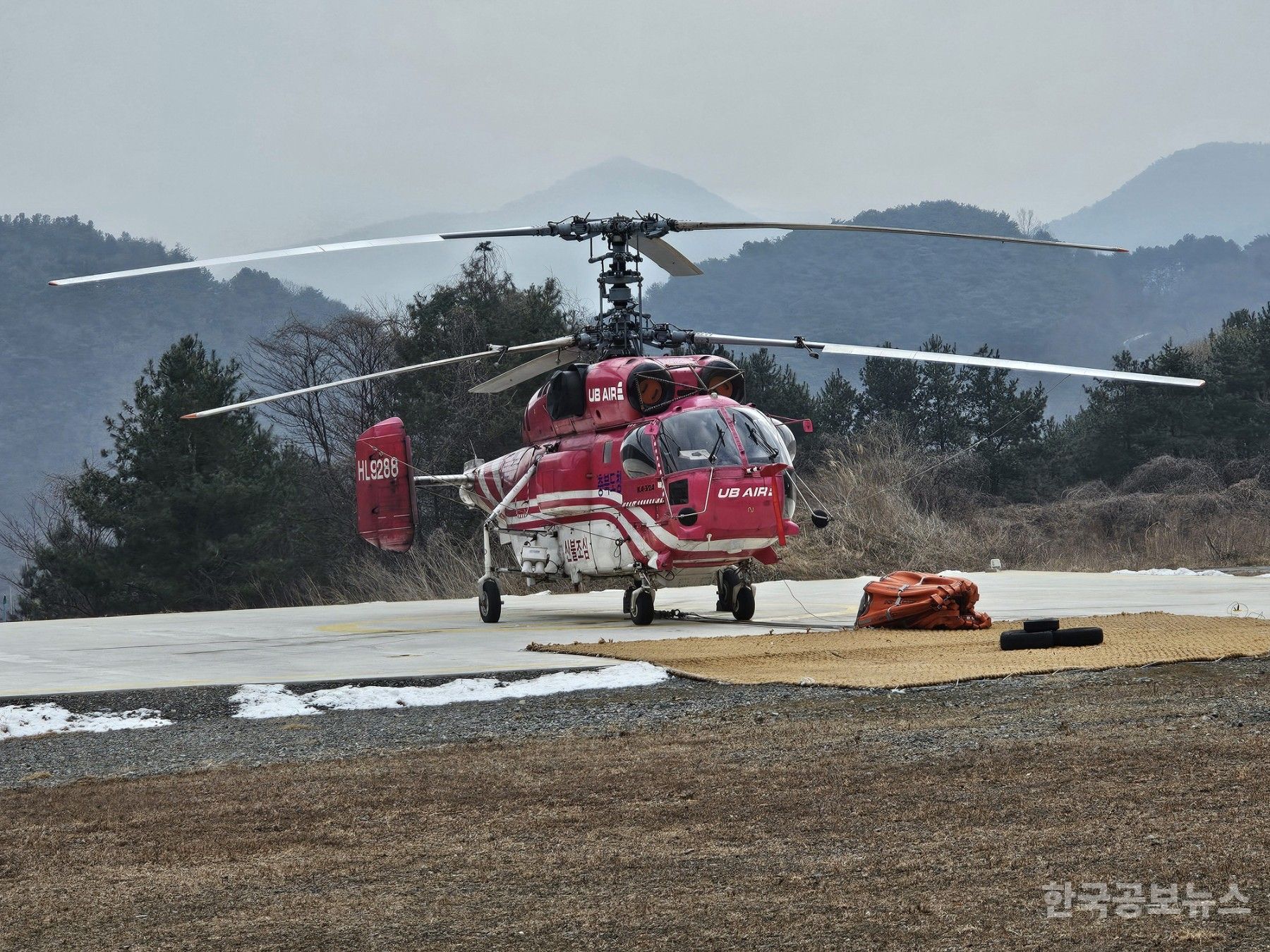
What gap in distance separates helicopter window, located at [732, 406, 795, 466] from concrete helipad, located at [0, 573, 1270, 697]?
1.67m

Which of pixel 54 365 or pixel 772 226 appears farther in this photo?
pixel 54 365

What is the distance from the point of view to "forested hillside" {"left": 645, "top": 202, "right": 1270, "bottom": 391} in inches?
6014

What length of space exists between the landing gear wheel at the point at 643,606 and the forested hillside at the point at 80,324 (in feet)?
354

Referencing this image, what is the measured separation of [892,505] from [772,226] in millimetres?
15072

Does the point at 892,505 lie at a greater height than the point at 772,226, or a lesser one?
lesser

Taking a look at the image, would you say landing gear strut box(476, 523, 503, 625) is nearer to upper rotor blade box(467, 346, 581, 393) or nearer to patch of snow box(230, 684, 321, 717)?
upper rotor blade box(467, 346, 581, 393)

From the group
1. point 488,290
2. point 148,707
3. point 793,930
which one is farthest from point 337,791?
point 488,290

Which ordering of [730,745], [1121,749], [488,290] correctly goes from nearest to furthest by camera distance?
[1121,749] → [730,745] → [488,290]

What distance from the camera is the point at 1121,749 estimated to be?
574cm

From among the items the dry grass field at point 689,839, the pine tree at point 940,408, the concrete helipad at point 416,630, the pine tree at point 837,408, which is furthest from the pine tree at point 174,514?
the dry grass field at point 689,839

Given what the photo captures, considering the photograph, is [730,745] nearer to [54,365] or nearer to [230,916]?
[230,916]

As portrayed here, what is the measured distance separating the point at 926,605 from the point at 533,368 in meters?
6.16

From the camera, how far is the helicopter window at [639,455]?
14.8 meters

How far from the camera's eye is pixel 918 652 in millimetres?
10609
